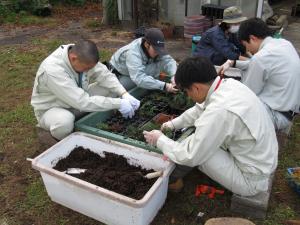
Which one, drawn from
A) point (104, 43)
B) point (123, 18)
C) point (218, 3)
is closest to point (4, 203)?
point (104, 43)

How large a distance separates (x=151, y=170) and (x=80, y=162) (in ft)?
2.34

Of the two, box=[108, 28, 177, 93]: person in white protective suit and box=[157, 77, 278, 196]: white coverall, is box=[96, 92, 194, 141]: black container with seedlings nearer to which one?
box=[108, 28, 177, 93]: person in white protective suit

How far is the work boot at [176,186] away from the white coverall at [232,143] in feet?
1.52

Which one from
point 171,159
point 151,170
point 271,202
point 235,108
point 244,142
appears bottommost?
point 271,202

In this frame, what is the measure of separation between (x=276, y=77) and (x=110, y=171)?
79.6 inches

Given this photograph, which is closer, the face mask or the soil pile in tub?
the soil pile in tub

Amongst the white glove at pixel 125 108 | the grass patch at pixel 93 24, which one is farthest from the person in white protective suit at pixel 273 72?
the grass patch at pixel 93 24

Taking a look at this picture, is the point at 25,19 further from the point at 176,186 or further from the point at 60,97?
the point at 176,186

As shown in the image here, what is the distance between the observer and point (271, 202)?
10.5ft

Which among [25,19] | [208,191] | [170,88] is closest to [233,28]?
[170,88]

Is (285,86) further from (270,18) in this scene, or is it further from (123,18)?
(123,18)

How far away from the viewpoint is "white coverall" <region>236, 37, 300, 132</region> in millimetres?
3547

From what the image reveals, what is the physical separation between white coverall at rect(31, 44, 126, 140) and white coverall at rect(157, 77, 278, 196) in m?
1.03

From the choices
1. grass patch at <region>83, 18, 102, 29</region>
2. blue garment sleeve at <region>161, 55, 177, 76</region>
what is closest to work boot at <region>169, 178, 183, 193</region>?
blue garment sleeve at <region>161, 55, 177, 76</region>
